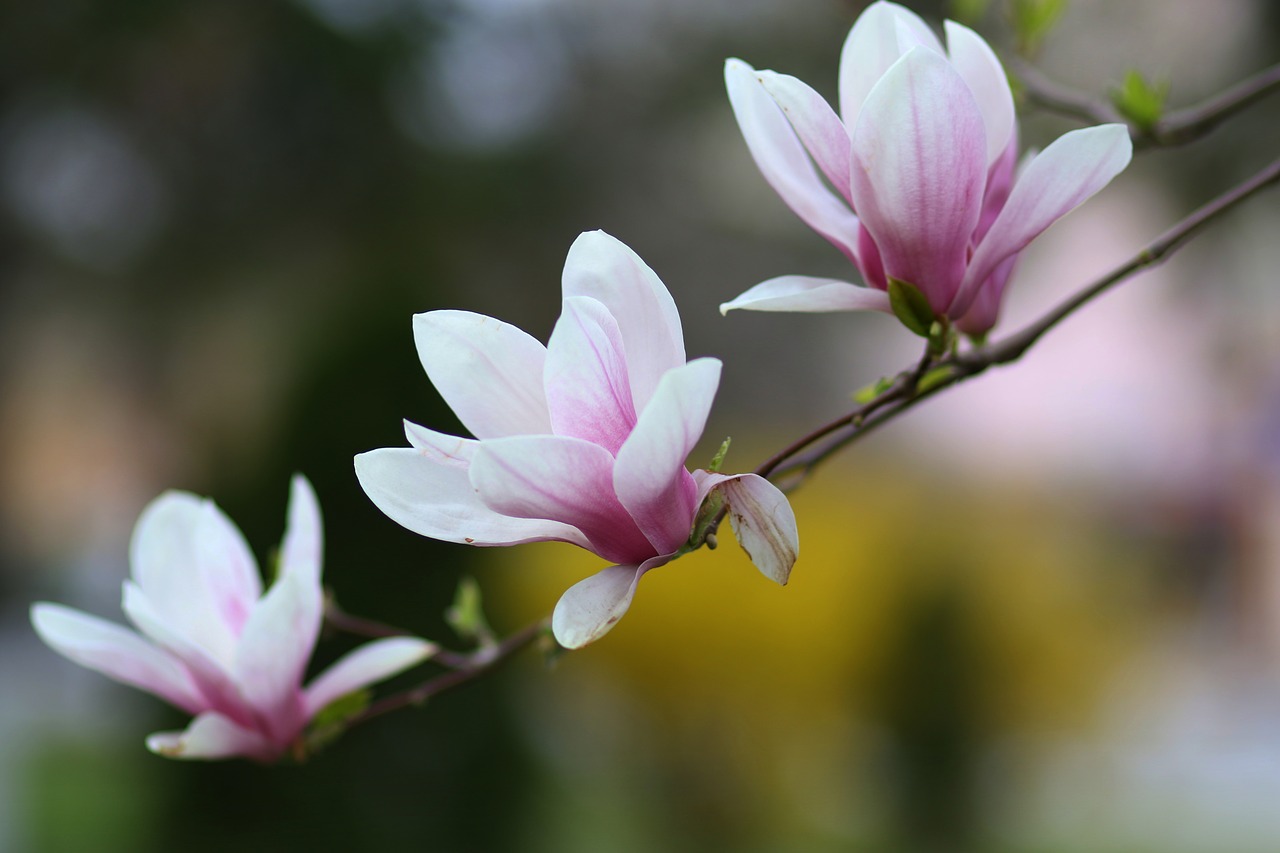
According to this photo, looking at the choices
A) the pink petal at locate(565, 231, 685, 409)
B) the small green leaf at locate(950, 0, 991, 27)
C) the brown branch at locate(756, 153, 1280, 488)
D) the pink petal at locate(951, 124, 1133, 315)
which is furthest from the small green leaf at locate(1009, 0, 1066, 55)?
the pink petal at locate(565, 231, 685, 409)

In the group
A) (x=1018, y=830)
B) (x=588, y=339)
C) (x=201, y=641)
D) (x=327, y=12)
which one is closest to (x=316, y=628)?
(x=201, y=641)

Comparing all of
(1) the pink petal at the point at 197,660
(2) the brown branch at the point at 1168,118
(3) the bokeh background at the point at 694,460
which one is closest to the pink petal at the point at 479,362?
(1) the pink petal at the point at 197,660

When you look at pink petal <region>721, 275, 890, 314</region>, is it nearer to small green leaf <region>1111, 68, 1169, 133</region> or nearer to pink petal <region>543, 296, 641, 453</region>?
pink petal <region>543, 296, 641, 453</region>

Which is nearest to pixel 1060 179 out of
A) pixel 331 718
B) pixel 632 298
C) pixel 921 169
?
pixel 921 169

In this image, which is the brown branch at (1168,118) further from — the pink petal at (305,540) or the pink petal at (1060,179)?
the pink petal at (305,540)

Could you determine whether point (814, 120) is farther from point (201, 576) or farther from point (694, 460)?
point (694, 460)
